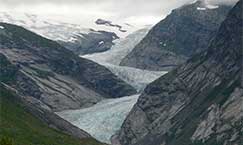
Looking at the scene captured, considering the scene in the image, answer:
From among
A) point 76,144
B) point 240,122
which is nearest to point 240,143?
point 240,122

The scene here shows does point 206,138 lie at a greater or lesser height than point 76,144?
lesser

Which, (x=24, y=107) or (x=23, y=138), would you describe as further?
(x=24, y=107)

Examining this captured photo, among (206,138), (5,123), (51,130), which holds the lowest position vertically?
(206,138)

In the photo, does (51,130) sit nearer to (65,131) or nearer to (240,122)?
(65,131)

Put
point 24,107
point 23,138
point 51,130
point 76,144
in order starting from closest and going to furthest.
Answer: point 23,138
point 76,144
point 51,130
point 24,107

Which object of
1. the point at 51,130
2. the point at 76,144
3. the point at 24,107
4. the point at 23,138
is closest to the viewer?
the point at 23,138

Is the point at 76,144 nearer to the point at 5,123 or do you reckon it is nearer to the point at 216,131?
the point at 5,123
